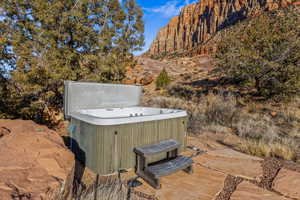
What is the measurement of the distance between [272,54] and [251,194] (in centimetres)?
680

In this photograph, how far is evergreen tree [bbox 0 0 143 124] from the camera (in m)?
4.14

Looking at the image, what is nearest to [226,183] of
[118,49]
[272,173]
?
[272,173]

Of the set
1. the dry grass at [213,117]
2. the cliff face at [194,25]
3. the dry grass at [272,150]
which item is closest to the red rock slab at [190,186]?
the dry grass at [272,150]

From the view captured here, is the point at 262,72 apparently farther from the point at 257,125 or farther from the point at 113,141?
the point at 113,141

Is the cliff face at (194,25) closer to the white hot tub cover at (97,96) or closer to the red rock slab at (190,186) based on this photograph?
the white hot tub cover at (97,96)

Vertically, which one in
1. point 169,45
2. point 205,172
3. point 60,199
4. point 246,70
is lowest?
point 205,172

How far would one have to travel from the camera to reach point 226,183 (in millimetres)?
2297

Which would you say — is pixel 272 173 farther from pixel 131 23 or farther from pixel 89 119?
pixel 131 23

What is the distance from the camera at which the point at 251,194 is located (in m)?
→ 2.03

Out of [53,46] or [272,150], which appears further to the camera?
[53,46]

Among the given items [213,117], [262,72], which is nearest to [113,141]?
[213,117]

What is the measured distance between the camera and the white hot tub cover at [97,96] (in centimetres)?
352

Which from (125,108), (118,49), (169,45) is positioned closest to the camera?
(125,108)

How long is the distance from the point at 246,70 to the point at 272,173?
5.58 m
